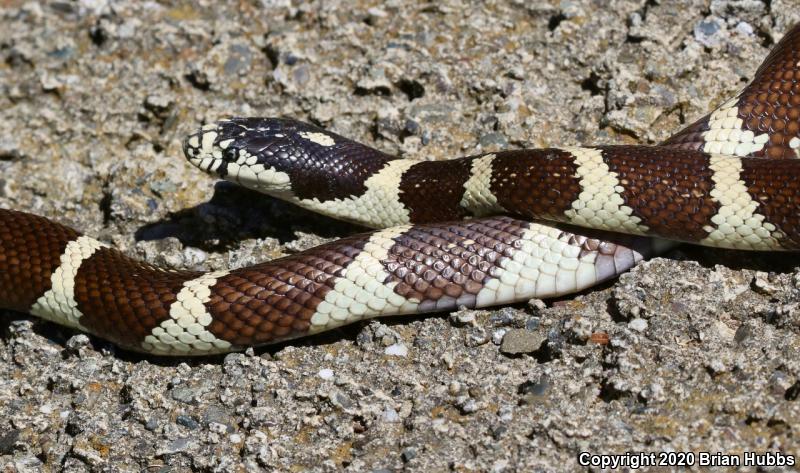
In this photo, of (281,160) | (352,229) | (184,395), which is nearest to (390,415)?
(184,395)

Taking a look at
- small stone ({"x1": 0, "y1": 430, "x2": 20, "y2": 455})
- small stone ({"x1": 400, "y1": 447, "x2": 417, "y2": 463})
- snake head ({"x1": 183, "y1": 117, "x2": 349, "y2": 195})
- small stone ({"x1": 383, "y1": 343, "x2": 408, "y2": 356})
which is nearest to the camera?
small stone ({"x1": 400, "y1": 447, "x2": 417, "y2": 463})

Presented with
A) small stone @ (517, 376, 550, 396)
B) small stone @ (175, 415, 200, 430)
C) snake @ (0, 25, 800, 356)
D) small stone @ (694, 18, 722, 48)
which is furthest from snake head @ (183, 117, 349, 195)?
small stone @ (694, 18, 722, 48)

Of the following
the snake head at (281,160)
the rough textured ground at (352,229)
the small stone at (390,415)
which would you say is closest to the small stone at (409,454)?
the rough textured ground at (352,229)

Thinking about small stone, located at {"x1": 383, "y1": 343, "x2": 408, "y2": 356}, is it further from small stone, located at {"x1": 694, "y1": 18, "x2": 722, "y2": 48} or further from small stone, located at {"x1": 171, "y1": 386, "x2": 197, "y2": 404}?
small stone, located at {"x1": 694, "y1": 18, "x2": 722, "y2": 48}

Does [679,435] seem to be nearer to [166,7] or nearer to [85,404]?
[85,404]

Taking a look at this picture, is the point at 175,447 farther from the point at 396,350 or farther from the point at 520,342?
the point at 520,342

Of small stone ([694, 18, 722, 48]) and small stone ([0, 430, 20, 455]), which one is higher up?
small stone ([694, 18, 722, 48])
